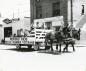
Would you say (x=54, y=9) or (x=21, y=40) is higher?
(x=54, y=9)

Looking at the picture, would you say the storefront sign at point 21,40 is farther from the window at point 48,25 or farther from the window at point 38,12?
the window at point 38,12

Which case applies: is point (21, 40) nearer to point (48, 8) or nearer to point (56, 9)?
point (56, 9)

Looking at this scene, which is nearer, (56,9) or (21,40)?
(21,40)

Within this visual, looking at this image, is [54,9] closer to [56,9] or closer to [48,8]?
[56,9]

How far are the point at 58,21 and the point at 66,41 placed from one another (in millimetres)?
17096

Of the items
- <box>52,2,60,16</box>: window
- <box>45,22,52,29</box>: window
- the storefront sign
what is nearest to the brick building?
<box>52,2,60,16</box>: window

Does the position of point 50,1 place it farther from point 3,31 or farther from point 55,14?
point 3,31

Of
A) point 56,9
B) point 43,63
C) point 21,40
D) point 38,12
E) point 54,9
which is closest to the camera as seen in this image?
point 43,63

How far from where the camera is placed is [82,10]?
35.1 meters

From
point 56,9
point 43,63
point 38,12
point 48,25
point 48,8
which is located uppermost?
point 48,8

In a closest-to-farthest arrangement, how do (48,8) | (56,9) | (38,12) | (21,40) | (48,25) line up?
(21,40) → (56,9) → (48,8) → (48,25) → (38,12)

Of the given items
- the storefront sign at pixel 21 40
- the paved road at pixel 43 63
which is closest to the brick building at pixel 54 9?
the storefront sign at pixel 21 40

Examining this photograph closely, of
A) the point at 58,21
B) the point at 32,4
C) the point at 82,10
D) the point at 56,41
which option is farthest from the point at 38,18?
the point at 56,41

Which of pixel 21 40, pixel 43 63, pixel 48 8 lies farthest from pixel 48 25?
pixel 43 63
